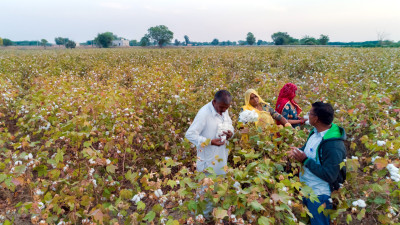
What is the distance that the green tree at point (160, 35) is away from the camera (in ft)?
309

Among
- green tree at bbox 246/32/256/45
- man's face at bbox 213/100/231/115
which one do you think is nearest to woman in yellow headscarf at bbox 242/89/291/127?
man's face at bbox 213/100/231/115

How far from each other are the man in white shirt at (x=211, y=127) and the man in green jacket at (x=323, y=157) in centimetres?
71

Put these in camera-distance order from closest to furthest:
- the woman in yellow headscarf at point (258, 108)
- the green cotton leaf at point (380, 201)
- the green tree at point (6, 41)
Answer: the green cotton leaf at point (380, 201)
the woman in yellow headscarf at point (258, 108)
the green tree at point (6, 41)

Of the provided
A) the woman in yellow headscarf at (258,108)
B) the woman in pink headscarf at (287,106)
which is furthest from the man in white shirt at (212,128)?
the woman in pink headscarf at (287,106)

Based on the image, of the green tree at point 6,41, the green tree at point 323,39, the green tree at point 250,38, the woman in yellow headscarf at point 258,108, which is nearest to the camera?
the woman in yellow headscarf at point 258,108

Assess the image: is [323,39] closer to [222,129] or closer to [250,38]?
[250,38]

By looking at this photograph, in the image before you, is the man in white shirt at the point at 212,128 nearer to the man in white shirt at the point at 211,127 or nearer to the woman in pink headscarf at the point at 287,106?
the man in white shirt at the point at 211,127

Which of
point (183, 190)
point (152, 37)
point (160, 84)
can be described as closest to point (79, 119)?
point (183, 190)

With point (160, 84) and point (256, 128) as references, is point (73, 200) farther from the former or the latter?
point (160, 84)

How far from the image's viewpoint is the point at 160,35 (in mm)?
94562

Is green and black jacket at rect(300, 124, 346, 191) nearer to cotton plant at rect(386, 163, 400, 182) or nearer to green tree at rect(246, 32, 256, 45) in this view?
cotton plant at rect(386, 163, 400, 182)

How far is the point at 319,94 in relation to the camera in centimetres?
548

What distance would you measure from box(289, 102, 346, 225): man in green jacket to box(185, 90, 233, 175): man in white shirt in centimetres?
71

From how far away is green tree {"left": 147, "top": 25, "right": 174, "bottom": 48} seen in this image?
94.2m
